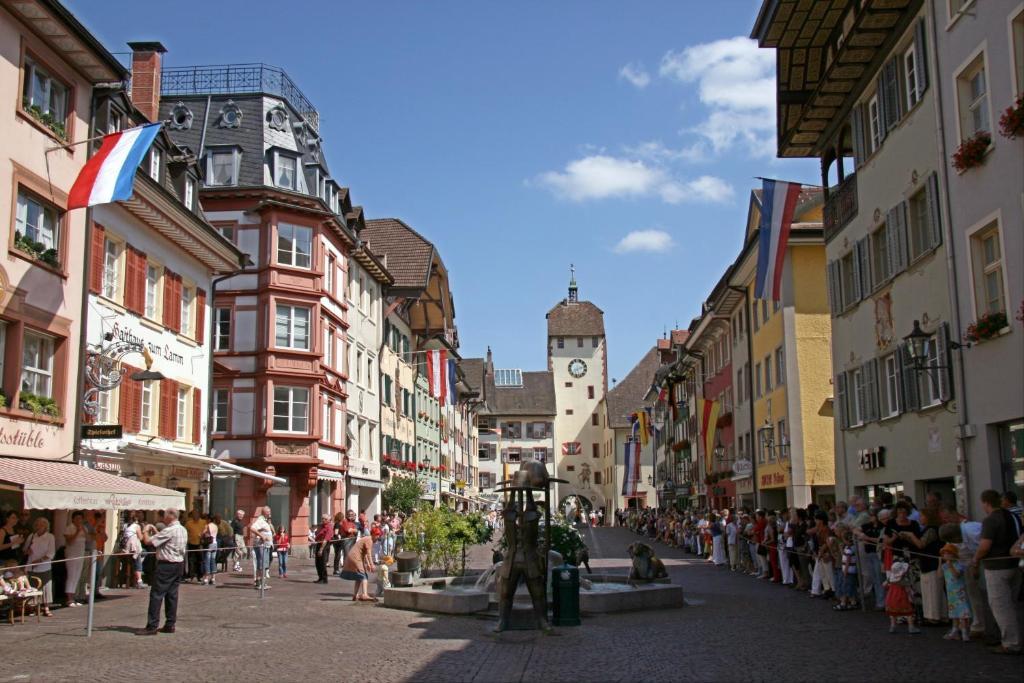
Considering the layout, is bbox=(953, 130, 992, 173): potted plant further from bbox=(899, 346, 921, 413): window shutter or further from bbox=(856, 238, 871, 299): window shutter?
bbox=(856, 238, 871, 299): window shutter

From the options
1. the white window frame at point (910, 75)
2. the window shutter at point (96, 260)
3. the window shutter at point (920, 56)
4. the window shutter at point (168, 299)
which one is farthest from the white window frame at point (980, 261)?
the window shutter at point (168, 299)

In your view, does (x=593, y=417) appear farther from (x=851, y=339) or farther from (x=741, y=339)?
(x=851, y=339)

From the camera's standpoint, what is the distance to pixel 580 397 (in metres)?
119

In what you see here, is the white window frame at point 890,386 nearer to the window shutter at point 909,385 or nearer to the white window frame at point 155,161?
the window shutter at point 909,385

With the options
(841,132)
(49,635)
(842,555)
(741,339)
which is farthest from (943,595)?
(741,339)

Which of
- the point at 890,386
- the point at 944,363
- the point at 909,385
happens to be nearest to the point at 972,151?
the point at 944,363

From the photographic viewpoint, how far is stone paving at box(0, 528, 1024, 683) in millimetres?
11594

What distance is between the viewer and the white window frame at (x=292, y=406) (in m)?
39.2

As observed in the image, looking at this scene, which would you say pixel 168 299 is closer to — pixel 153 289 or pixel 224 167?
pixel 153 289

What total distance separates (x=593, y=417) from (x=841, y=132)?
93521 millimetres

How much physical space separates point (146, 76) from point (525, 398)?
88.8 m

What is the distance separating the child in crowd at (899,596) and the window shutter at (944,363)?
5.09 m

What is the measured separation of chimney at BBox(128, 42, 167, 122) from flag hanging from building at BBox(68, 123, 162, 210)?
13.2 metres

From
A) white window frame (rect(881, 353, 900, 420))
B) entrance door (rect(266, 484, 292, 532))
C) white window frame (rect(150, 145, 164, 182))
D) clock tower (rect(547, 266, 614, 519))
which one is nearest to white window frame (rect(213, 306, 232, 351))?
entrance door (rect(266, 484, 292, 532))
